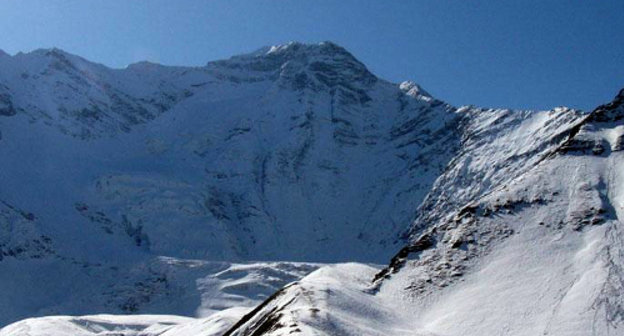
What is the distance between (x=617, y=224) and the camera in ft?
132

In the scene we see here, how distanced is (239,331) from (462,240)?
13194 mm

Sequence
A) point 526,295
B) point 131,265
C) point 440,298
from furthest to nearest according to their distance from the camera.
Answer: point 131,265 → point 440,298 → point 526,295

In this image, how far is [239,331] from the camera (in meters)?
41.5

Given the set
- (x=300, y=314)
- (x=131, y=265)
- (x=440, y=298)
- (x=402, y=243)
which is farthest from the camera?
(x=402, y=243)

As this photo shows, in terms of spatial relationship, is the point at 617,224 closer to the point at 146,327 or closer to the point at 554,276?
the point at 554,276

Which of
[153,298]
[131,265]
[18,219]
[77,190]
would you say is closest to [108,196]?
[77,190]

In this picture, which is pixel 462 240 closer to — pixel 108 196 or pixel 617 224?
pixel 617 224

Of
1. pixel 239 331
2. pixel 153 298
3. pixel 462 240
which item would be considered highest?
pixel 462 240

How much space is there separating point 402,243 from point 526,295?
152 metres

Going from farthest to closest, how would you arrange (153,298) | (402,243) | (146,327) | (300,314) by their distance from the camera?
(402,243)
(153,298)
(146,327)
(300,314)

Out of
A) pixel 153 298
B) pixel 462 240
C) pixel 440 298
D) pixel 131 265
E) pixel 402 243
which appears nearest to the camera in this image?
pixel 440 298

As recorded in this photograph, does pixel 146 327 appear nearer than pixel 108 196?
Yes

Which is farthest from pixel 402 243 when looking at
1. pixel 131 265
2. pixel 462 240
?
pixel 462 240

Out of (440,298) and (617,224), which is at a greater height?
(617,224)
